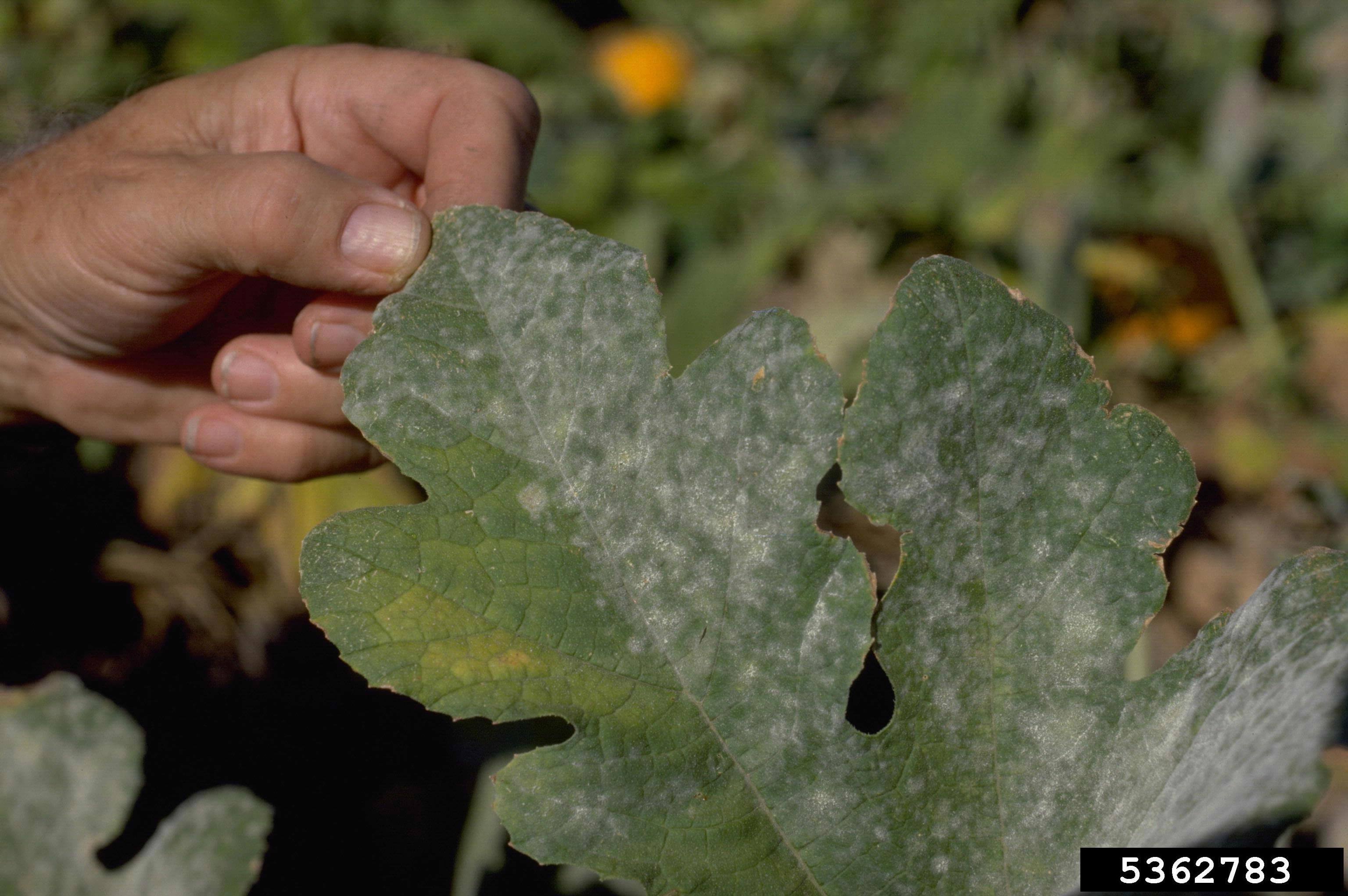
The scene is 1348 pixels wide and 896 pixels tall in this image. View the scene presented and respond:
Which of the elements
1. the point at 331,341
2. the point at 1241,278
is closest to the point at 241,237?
the point at 331,341

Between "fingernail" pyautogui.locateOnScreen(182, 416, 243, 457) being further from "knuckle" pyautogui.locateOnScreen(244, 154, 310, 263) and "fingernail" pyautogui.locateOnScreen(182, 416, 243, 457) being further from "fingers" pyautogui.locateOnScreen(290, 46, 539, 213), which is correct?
"knuckle" pyautogui.locateOnScreen(244, 154, 310, 263)

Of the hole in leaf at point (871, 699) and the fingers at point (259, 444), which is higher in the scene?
the fingers at point (259, 444)

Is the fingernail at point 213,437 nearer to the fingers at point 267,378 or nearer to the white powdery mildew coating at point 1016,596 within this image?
the fingers at point 267,378

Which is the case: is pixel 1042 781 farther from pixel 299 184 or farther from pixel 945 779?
pixel 299 184

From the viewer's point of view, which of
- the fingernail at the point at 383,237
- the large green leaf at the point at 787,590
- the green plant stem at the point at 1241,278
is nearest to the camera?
the large green leaf at the point at 787,590

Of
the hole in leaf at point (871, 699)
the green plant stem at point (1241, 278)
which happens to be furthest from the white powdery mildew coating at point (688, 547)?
the green plant stem at point (1241, 278)

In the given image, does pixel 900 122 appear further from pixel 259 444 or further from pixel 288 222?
pixel 288 222
